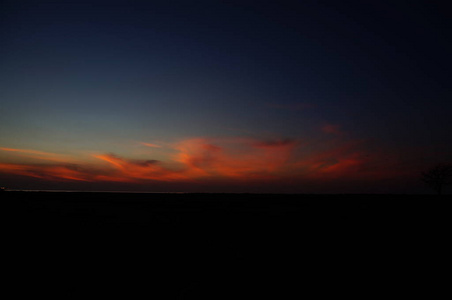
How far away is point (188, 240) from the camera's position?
1166 centimetres

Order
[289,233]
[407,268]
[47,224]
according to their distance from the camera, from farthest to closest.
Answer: [47,224]
[289,233]
[407,268]

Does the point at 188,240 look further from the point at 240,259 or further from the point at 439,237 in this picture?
the point at 439,237

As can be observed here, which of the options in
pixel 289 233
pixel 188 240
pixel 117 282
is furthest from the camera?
pixel 289 233

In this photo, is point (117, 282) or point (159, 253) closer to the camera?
point (117, 282)

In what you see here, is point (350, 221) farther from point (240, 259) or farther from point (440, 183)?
point (440, 183)

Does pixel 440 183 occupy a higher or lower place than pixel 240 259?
higher

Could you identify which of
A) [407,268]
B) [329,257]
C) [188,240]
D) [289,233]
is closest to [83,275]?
[188,240]

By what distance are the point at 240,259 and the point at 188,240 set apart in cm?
348

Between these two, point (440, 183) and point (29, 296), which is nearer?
point (29, 296)

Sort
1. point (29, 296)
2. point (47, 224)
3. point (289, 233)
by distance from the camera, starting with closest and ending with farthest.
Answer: point (29, 296)
point (289, 233)
point (47, 224)

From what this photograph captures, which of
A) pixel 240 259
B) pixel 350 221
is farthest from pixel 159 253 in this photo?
pixel 350 221

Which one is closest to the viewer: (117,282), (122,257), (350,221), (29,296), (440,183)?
(29,296)

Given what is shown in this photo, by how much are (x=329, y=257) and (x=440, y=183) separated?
205 ft

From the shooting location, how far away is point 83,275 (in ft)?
25.1
